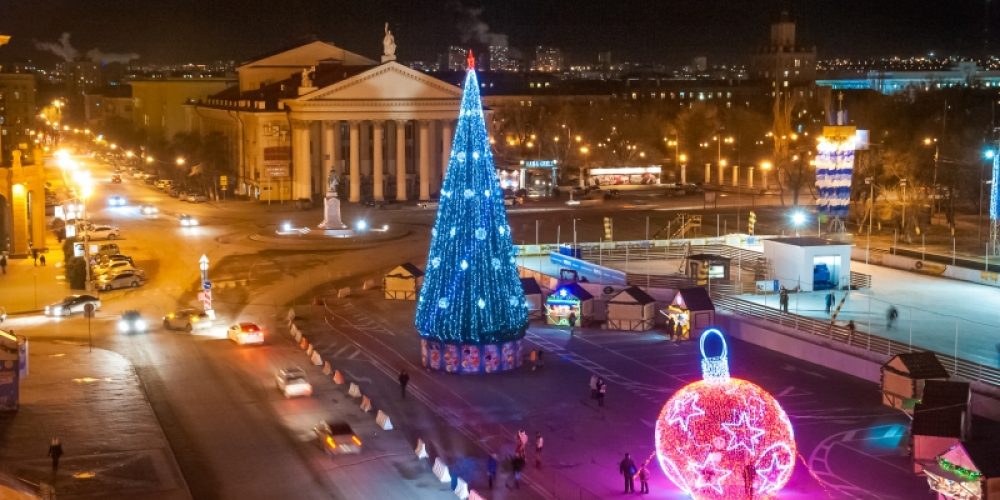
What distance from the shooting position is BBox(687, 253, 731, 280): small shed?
155 ft

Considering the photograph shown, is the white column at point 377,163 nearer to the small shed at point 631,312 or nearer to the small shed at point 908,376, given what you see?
the small shed at point 631,312

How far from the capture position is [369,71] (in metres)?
83.4

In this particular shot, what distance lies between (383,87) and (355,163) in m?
5.36

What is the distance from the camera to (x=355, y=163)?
84.4m

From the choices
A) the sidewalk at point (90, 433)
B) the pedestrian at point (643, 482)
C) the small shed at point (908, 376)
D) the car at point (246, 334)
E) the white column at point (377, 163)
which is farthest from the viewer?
the white column at point (377, 163)

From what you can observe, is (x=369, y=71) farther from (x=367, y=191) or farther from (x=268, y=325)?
(x=268, y=325)

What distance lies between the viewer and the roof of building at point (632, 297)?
41.4m

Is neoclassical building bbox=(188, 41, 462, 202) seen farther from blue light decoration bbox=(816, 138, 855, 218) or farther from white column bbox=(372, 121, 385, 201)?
blue light decoration bbox=(816, 138, 855, 218)

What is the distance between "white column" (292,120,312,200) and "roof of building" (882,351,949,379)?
59.7 meters

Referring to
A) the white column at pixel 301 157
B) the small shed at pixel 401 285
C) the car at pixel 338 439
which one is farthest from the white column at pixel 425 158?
the car at pixel 338 439

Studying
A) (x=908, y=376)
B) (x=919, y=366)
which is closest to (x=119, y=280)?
(x=908, y=376)

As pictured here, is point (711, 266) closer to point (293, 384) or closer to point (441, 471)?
point (293, 384)

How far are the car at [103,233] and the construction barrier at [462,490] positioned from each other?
44833 mm

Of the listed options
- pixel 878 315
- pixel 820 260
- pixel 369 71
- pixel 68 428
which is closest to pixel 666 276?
pixel 820 260
